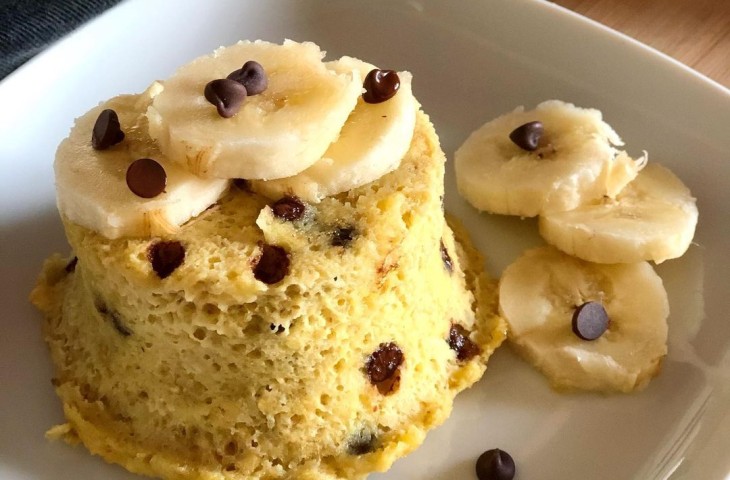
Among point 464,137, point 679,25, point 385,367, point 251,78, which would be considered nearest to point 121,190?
point 251,78

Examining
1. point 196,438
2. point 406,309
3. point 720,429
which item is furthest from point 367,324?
point 720,429

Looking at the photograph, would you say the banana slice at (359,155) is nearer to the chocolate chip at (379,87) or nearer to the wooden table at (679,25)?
the chocolate chip at (379,87)

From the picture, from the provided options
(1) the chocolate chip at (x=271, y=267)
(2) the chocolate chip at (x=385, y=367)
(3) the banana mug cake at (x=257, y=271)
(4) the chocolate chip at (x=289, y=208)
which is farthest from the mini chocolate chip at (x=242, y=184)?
(2) the chocolate chip at (x=385, y=367)

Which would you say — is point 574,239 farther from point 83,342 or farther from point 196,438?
point 83,342

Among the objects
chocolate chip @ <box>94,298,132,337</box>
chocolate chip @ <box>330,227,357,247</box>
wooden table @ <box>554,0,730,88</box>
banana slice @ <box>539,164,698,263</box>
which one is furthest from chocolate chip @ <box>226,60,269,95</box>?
wooden table @ <box>554,0,730,88</box>

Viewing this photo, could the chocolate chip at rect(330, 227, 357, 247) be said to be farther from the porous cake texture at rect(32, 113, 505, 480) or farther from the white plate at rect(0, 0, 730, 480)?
the white plate at rect(0, 0, 730, 480)

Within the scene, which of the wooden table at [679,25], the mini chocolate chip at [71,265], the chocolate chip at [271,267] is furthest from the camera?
the wooden table at [679,25]
